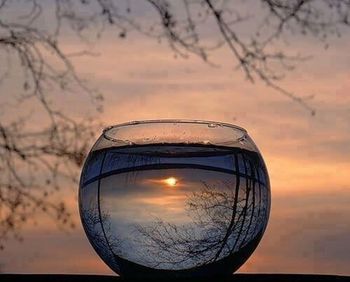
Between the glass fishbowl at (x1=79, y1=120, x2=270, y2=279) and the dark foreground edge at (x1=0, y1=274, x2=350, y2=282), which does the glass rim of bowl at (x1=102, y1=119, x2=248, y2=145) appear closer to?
the glass fishbowl at (x1=79, y1=120, x2=270, y2=279)

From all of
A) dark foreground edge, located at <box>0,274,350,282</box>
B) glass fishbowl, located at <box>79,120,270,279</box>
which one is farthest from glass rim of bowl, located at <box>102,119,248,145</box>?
dark foreground edge, located at <box>0,274,350,282</box>

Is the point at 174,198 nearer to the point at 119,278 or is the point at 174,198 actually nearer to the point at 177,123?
the point at 177,123

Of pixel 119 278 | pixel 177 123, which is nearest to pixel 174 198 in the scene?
pixel 177 123

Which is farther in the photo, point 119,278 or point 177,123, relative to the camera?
point 119,278

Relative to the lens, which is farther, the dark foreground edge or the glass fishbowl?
the dark foreground edge

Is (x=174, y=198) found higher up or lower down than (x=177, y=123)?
lower down

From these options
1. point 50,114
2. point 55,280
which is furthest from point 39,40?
point 55,280

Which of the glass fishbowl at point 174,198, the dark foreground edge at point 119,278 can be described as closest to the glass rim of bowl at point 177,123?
the glass fishbowl at point 174,198

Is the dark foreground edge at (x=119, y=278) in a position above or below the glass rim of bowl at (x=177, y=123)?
below

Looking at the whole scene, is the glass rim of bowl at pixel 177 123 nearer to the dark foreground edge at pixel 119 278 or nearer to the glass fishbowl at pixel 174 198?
the glass fishbowl at pixel 174 198
